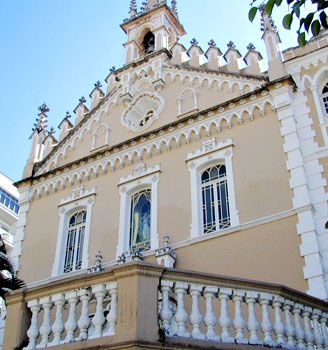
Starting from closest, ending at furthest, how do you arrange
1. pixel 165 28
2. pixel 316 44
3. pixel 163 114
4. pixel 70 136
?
pixel 316 44 < pixel 163 114 < pixel 70 136 < pixel 165 28

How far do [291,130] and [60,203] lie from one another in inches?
350

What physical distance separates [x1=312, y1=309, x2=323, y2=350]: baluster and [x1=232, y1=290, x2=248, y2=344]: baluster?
5.24 feet

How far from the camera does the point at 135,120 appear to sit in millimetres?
20547

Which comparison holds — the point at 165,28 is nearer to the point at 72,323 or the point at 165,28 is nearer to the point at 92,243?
the point at 92,243

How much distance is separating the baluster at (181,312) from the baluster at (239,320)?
33.1 inches

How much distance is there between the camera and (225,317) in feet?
27.4

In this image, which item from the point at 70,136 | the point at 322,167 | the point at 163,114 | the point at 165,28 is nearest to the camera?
the point at 322,167

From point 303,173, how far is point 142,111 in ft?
26.0

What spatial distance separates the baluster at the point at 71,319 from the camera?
8312 mm

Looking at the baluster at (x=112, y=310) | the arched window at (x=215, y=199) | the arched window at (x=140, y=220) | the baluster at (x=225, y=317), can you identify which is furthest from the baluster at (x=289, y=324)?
the arched window at (x=140, y=220)

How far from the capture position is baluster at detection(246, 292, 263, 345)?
328 inches

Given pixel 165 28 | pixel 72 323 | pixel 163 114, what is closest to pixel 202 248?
pixel 163 114

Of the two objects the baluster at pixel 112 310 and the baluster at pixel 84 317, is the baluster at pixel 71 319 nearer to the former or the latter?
the baluster at pixel 84 317

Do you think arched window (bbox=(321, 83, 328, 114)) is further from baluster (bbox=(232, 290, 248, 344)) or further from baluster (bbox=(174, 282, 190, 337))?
baluster (bbox=(174, 282, 190, 337))
